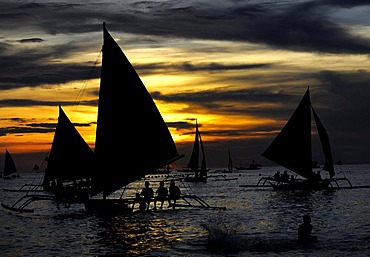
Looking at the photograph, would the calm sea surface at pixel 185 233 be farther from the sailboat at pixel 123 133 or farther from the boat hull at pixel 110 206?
the sailboat at pixel 123 133

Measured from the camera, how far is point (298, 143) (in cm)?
6781

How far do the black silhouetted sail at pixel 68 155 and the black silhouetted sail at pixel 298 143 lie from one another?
63.7ft

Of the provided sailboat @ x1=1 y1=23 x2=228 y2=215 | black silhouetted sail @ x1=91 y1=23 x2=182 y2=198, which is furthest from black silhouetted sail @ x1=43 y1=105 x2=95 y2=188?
black silhouetted sail @ x1=91 y1=23 x2=182 y2=198

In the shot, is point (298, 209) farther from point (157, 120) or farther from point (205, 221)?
point (157, 120)

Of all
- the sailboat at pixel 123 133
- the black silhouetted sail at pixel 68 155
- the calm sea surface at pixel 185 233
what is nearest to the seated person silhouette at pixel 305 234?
the calm sea surface at pixel 185 233

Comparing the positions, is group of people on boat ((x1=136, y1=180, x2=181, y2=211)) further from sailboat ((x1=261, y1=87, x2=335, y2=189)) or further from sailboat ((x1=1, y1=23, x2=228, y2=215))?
sailboat ((x1=261, y1=87, x2=335, y2=189))

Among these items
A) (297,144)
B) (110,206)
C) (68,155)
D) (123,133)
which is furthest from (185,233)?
(297,144)

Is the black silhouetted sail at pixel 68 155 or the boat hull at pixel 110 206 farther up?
the black silhouetted sail at pixel 68 155

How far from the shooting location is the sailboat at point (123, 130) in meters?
35.0

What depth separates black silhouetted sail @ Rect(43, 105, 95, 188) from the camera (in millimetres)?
62750

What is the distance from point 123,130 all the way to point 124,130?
0.06m

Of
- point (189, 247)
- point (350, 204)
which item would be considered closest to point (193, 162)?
point (350, 204)

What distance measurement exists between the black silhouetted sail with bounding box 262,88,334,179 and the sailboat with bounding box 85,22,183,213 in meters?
33.4

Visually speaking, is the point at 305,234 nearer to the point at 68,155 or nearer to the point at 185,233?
the point at 185,233
